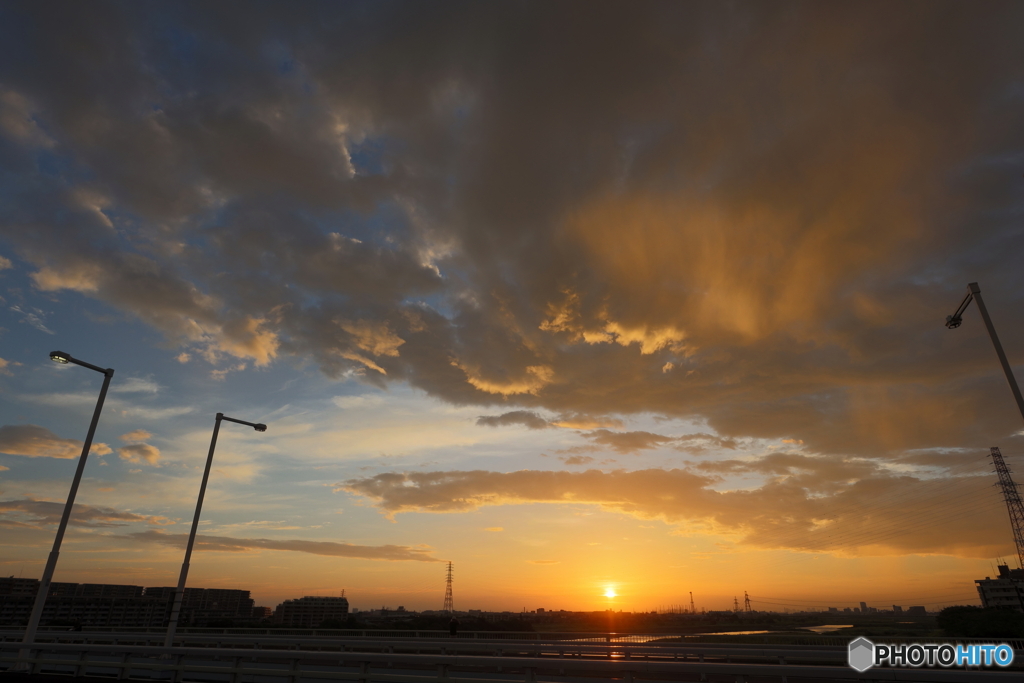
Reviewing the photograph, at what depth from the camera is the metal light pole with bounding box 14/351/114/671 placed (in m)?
19.1

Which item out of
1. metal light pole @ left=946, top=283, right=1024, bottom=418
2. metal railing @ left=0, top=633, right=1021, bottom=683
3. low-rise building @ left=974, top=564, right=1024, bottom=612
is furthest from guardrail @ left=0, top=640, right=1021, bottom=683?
low-rise building @ left=974, top=564, right=1024, bottom=612

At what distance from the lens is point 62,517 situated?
20172 mm

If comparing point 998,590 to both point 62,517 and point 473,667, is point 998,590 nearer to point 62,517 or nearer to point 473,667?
point 473,667

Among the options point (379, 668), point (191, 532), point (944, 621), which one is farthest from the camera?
point (944, 621)

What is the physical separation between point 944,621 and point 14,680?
3354 inches

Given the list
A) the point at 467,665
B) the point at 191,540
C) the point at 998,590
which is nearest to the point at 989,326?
the point at 467,665

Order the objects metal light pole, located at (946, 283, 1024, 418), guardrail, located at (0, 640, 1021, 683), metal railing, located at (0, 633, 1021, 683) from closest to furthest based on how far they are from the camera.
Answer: guardrail, located at (0, 640, 1021, 683) → metal railing, located at (0, 633, 1021, 683) → metal light pole, located at (946, 283, 1024, 418)

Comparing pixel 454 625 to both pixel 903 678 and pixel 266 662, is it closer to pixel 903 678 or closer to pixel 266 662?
pixel 266 662

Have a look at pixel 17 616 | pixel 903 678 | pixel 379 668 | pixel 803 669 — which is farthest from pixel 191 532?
pixel 17 616

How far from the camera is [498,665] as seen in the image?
41.3 feet

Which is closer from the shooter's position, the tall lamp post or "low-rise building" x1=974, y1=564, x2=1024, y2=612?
the tall lamp post

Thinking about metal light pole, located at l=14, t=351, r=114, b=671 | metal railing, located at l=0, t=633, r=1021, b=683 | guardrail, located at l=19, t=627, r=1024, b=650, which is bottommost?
guardrail, located at l=19, t=627, r=1024, b=650

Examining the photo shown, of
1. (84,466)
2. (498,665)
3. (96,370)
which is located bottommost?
(498,665)

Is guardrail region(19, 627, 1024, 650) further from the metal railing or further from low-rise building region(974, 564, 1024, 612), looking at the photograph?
low-rise building region(974, 564, 1024, 612)
